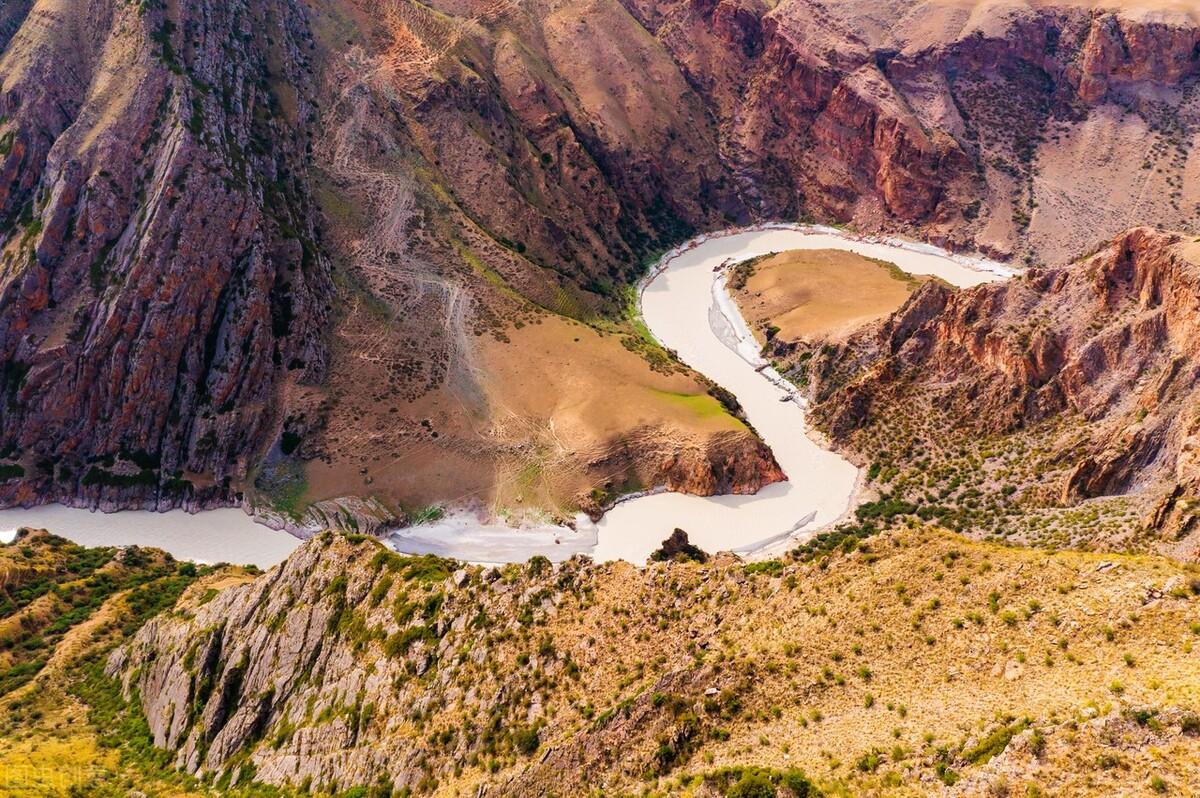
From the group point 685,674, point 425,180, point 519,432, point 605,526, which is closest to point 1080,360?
point 605,526

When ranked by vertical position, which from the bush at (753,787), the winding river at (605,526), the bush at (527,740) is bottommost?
the bush at (527,740)

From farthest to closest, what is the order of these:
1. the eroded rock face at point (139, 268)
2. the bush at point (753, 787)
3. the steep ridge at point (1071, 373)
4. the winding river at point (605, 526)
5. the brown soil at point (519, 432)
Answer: the eroded rock face at point (139, 268) → the brown soil at point (519, 432) → the winding river at point (605, 526) → the steep ridge at point (1071, 373) → the bush at point (753, 787)

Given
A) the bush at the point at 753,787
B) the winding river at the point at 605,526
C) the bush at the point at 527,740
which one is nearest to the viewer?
the bush at the point at 753,787

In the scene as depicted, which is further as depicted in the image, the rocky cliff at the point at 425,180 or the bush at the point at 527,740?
the rocky cliff at the point at 425,180

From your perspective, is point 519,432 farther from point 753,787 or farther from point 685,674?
point 753,787

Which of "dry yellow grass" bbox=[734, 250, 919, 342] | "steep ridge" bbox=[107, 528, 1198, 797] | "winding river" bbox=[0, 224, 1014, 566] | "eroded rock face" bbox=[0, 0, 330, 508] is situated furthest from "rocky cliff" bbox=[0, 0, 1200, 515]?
"steep ridge" bbox=[107, 528, 1198, 797]

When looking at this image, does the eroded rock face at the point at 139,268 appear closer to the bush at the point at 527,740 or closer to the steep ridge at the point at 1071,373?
the bush at the point at 527,740

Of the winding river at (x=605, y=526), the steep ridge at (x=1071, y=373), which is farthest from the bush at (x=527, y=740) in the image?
the winding river at (x=605, y=526)

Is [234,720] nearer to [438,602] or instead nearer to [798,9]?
[438,602]
